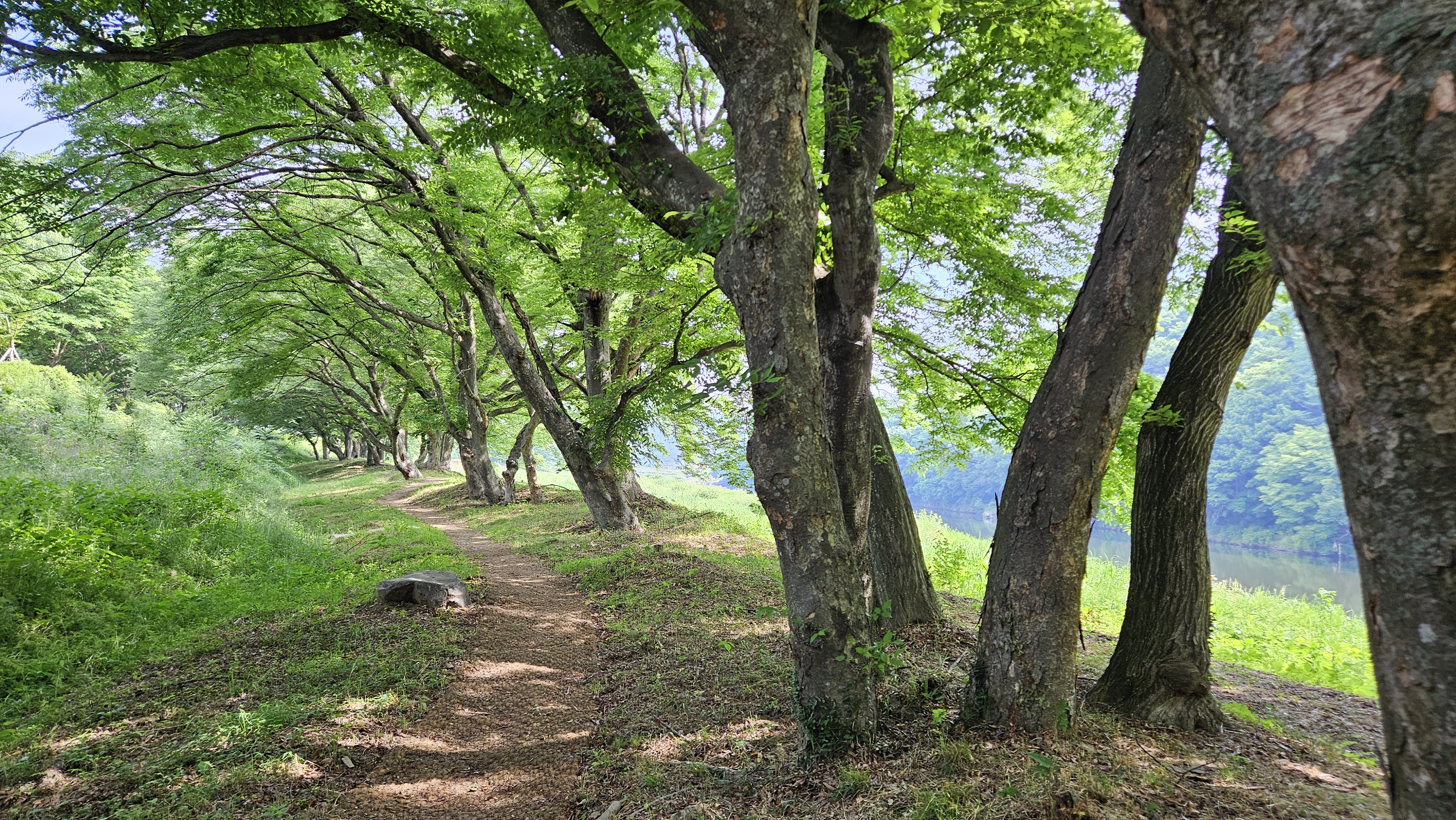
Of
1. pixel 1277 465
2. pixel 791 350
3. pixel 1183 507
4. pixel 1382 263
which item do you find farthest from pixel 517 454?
pixel 1277 465

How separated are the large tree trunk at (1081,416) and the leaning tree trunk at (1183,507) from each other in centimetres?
84

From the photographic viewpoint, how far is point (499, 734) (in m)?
4.55

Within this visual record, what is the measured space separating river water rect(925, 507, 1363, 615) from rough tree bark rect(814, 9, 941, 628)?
11.6 metres

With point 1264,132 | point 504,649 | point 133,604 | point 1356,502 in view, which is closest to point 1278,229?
point 1264,132

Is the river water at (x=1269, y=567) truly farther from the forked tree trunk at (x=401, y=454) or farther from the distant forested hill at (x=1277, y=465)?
the forked tree trunk at (x=401, y=454)

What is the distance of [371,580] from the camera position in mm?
7879

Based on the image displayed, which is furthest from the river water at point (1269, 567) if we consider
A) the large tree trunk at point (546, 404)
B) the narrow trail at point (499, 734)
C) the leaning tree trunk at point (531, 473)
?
the leaning tree trunk at point (531, 473)

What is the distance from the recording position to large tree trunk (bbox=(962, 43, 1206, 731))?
3.34 m

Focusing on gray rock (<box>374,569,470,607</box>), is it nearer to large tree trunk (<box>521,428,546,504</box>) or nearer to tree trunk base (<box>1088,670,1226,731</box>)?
tree trunk base (<box>1088,670,1226,731</box>)

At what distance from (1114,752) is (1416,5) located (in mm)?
3349

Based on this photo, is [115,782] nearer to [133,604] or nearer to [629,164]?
[133,604]

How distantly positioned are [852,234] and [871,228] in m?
0.13

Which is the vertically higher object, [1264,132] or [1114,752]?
[1264,132]

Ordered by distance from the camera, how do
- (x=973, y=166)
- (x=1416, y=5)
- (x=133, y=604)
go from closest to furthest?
(x=1416, y=5), (x=133, y=604), (x=973, y=166)
